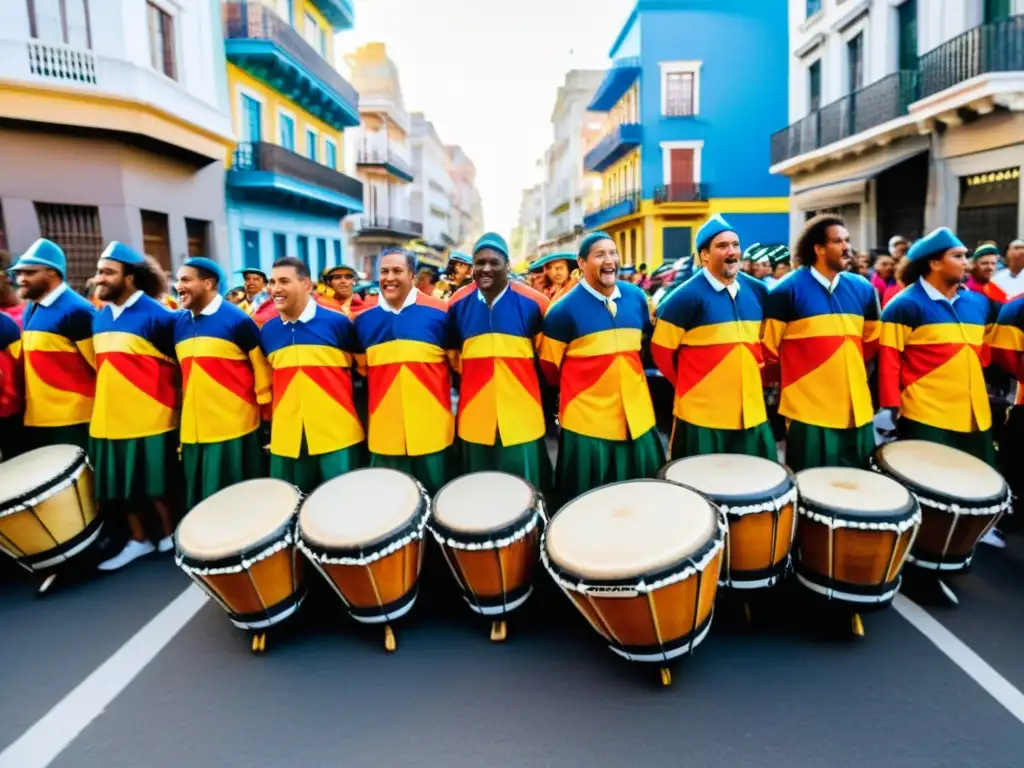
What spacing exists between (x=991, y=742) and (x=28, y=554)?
4773 millimetres

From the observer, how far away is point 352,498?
352 cm

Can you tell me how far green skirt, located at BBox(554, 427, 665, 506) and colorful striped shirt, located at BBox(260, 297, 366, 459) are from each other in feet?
4.31

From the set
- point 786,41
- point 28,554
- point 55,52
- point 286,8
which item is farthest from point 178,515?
point 786,41

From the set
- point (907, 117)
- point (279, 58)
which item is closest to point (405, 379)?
point (907, 117)

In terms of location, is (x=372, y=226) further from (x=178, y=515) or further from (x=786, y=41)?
(x=178, y=515)

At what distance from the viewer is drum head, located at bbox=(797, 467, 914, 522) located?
321 cm

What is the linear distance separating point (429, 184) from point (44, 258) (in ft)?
195

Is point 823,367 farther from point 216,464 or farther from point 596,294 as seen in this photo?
point 216,464

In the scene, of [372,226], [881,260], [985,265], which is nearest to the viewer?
[985,265]

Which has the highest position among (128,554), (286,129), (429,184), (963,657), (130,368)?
(429,184)

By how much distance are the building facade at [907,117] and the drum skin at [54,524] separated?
13291mm

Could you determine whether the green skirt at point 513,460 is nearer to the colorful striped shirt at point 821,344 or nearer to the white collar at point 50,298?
the colorful striped shirt at point 821,344

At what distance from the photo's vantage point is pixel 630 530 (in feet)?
9.77

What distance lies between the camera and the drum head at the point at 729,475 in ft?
10.7
